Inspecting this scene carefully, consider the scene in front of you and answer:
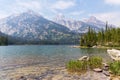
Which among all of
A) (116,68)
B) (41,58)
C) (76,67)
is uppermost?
(116,68)

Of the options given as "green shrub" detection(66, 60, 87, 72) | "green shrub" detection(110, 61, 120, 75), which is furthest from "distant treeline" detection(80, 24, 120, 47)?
"green shrub" detection(110, 61, 120, 75)

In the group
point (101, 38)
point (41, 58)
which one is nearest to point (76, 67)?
point (41, 58)

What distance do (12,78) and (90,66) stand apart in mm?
19016

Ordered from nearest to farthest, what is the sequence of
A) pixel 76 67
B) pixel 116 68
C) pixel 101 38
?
pixel 116 68 < pixel 76 67 < pixel 101 38

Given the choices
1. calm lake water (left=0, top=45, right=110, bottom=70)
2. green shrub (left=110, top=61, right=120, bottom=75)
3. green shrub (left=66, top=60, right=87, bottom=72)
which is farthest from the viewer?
calm lake water (left=0, top=45, right=110, bottom=70)

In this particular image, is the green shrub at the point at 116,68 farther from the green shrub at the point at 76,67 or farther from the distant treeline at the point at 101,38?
the distant treeline at the point at 101,38

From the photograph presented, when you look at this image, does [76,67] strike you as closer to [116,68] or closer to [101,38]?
[116,68]

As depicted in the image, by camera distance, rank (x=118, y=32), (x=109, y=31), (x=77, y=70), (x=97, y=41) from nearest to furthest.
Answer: (x=77, y=70), (x=118, y=32), (x=109, y=31), (x=97, y=41)

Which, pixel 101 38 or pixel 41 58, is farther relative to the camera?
pixel 101 38

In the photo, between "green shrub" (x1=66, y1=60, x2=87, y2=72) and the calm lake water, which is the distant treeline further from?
"green shrub" (x1=66, y1=60, x2=87, y2=72)

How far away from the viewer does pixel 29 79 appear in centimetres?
3177

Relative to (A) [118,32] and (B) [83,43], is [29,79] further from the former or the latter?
(B) [83,43]

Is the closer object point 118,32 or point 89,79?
point 89,79

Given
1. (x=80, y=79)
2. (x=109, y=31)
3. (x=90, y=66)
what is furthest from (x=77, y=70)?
(x=109, y=31)
